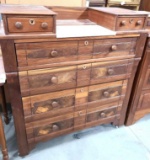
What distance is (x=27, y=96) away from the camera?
3.52 ft

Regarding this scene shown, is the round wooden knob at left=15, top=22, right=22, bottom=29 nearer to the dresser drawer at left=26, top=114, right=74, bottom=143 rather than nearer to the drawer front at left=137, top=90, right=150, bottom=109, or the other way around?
the dresser drawer at left=26, top=114, right=74, bottom=143

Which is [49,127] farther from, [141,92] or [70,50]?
[141,92]

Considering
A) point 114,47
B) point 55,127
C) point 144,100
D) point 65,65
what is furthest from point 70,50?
point 144,100

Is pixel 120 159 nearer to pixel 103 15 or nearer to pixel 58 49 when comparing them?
pixel 58 49

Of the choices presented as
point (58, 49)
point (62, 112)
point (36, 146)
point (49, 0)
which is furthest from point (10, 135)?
point (49, 0)

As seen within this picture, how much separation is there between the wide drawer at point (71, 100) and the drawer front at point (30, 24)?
430 millimetres

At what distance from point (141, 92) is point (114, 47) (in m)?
0.57

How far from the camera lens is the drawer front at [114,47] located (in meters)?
1.11

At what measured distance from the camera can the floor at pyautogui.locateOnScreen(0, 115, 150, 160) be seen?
132 centimetres

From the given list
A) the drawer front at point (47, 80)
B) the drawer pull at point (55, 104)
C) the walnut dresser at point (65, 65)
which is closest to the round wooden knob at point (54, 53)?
the walnut dresser at point (65, 65)

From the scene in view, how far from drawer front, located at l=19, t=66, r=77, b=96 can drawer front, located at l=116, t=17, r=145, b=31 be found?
41cm

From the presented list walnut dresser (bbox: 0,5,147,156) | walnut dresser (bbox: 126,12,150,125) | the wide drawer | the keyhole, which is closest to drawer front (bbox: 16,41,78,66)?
walnut dresser (bbox: 0,5,147,156)

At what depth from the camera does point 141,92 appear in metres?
1.48

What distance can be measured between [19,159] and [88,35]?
103 cm
